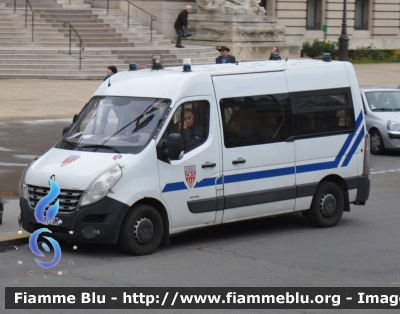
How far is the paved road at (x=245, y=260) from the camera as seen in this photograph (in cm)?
881

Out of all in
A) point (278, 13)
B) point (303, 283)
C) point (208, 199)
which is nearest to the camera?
point (303, 283)

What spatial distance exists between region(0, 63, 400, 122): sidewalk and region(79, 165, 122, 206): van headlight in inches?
510

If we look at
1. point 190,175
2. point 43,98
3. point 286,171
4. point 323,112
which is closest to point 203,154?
point 190,175

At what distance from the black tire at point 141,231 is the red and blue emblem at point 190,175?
58cm

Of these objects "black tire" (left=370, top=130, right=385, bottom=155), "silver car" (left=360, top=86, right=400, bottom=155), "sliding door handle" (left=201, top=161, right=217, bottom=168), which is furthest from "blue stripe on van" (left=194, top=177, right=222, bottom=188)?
"black tire" (left=370, top=130, right=385, bottom=155)

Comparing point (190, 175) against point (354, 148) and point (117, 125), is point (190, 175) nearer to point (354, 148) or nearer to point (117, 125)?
point (117, 125)

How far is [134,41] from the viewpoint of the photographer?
3641 cm

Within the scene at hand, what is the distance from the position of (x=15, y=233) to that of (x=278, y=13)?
3776 cm

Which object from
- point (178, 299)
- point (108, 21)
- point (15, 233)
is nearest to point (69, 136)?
point (15, 233)

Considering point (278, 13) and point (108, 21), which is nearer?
point (108, 21)

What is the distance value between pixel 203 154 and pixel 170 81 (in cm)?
99

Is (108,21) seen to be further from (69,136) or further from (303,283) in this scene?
(303,283)

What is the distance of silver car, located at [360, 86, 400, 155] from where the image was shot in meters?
19.6

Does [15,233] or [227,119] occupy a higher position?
[227,119]
